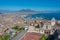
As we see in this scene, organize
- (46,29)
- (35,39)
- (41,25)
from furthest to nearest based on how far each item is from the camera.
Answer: (41,25) < (46,29) < (35,39)

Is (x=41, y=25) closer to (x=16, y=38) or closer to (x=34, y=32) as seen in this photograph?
(x=34, y=32)

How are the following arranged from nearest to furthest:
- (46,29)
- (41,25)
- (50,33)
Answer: (50,33), (46,29), (41,25)

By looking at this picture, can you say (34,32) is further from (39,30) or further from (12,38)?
(12,38)

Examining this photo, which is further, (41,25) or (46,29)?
(41,25)

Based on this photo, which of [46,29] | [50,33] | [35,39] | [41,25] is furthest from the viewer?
[41,25]

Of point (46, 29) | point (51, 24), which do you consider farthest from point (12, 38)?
point (51, 24)

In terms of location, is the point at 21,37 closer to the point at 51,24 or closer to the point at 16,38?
the point at 16,38

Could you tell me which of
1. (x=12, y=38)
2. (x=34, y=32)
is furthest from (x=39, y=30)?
(x=12, y=38)

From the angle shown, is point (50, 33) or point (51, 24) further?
point (51, 24)
